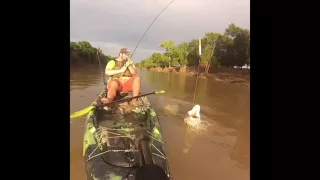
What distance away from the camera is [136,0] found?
2.59 m

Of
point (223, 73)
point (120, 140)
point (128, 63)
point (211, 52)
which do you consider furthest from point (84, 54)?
point (223, 73)

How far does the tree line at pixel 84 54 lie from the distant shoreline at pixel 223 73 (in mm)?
486

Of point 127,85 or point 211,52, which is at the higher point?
point 211,52

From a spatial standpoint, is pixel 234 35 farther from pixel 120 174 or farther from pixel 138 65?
pixel 120 174

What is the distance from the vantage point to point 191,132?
2680 mm

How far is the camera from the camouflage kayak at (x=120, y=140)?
2033mm

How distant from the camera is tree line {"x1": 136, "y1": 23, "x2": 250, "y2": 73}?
270 cm

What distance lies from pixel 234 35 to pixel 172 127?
3.28ft

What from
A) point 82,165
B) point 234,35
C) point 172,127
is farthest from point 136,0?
point 82,165

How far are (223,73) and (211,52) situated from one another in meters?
0.25

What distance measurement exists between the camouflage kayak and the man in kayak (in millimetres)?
58

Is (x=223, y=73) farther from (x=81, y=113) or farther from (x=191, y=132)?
(x=81, y=113)

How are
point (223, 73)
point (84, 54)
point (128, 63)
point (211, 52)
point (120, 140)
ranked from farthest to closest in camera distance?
point (223, 73)
point (211, 52)
point (128, 63)
point (84, 54)
point (120, 140)

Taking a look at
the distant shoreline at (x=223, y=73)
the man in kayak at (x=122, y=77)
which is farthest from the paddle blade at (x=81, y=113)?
the distant shoreline at (x=223, y=73)
